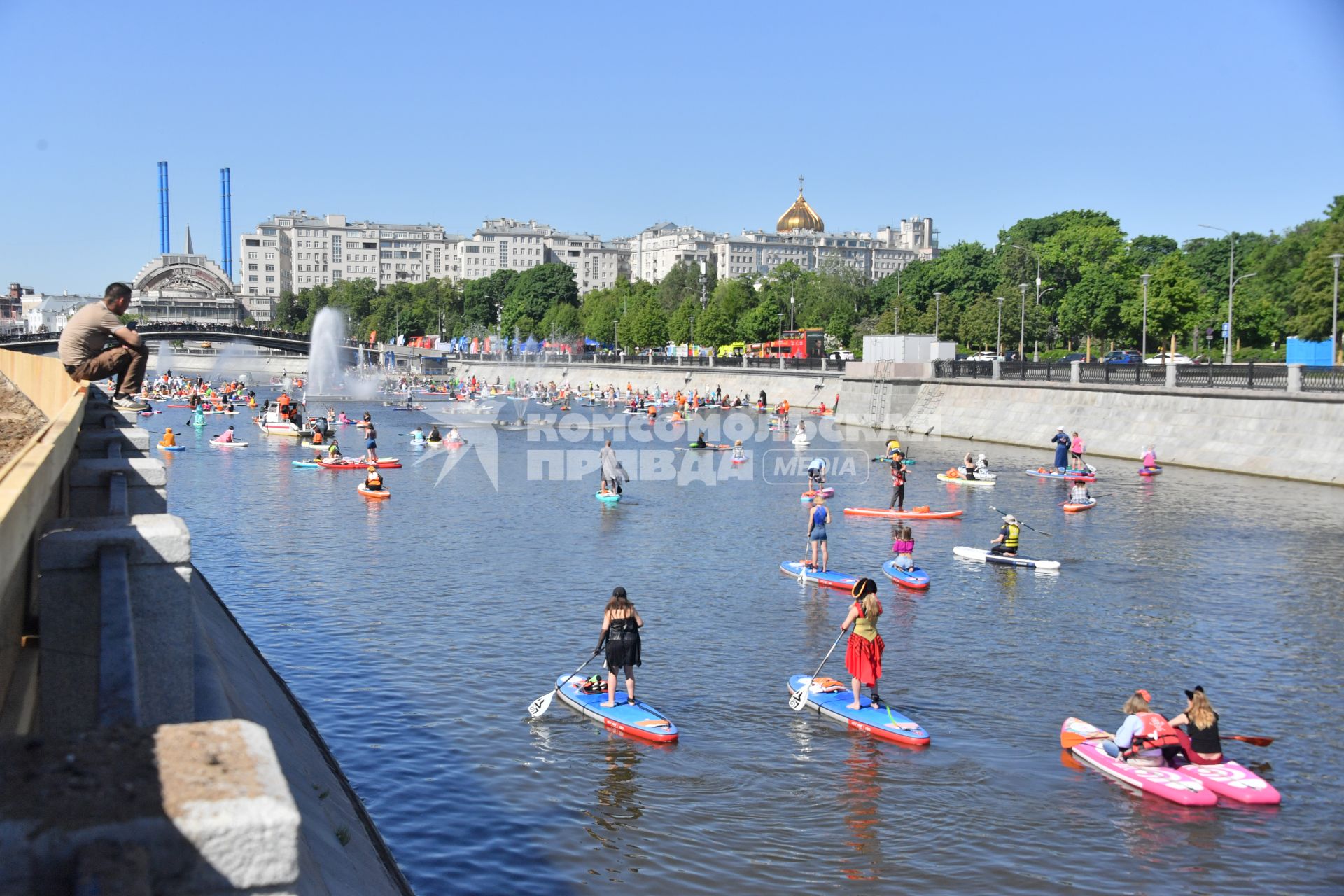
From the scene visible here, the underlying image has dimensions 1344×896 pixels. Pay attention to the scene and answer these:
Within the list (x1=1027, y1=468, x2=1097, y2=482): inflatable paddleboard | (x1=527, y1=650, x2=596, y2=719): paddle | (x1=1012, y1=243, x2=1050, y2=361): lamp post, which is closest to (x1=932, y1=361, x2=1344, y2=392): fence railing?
(x1=1027, y1=468, x2=1097, y2=482): inflatable paddleboard

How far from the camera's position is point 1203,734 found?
13867 mm

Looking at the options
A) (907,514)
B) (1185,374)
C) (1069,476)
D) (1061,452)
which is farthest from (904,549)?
(1185,374)

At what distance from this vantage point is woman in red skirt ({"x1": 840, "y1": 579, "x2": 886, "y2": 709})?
15.7 metres

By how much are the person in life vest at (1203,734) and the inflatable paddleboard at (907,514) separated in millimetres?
20761

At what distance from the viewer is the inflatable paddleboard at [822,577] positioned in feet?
80.3

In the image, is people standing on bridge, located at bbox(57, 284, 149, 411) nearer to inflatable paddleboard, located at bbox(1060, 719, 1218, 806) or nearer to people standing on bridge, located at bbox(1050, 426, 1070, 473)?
inflatable paddleboard, located at bbox(1060, 719, 1218, 806)

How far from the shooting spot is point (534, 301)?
623ft

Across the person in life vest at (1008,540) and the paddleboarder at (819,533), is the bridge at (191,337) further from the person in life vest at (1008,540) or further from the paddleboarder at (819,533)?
the person in life vest at (1008,540)

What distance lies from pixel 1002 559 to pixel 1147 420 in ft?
84.5

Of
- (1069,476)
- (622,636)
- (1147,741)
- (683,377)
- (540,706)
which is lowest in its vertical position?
(540,706)

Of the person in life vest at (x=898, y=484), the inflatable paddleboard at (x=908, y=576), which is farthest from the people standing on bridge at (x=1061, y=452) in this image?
the inflatable paddleboard at (x=908, y=576)

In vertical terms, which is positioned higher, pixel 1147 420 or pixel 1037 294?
pixel 1037 294

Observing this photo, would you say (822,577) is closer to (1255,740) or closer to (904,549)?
(904,549)

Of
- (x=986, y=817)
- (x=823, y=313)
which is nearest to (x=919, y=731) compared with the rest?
(x=986, y=817)
